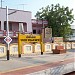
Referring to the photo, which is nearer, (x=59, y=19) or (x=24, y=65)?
(x=24, y=65)

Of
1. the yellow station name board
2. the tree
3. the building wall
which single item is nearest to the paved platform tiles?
the yellow station name board

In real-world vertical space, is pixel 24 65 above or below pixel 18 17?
below

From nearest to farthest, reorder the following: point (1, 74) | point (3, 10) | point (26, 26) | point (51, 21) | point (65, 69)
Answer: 1. point (1, 74)
2. point (65, 69)
3. point (3, 10)
4. point (26, 26)
5. point (51, 21)

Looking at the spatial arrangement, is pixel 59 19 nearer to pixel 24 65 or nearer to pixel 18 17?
pixel 18 17

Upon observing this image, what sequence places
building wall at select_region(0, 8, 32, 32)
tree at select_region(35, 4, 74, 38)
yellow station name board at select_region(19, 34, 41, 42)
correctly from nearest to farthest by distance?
yellow station name board at select_region(19, 34, 41, 42) → building wall at select_region(0, 8, 32, 32) → tree at select_region(35, 4, 74, 38)

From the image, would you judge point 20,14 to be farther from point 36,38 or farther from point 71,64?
point 71,64

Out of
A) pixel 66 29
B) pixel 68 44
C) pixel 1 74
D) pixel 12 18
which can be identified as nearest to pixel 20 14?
pixel 12 18

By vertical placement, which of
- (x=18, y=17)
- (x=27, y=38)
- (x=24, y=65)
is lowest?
(x=24, y=65)

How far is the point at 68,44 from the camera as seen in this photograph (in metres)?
35.8

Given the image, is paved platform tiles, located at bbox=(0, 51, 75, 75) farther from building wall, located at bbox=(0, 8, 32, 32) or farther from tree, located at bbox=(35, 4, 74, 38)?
tree, located at bbox=(35, 4, 74, 38)

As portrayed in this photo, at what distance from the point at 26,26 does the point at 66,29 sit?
33.1ft

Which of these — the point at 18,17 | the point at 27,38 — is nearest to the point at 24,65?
the point at 27,38

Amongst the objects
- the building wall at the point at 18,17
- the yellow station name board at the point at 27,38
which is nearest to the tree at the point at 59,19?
the building wall at the point at 18,17

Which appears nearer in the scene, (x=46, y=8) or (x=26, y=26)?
(x=26, y=26)
